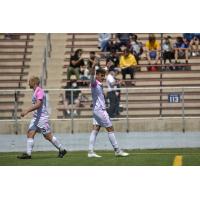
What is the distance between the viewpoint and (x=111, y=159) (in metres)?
17.1

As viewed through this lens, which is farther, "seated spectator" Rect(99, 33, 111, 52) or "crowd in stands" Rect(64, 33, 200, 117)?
"seated spectator" Rect(99, 33, 111, 52)

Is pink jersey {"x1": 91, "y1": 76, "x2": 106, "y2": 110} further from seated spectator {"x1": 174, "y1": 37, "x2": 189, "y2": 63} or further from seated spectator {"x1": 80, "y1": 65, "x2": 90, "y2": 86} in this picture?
seated spectator {"x1": 174, "y1": 37, "x2": 189, "y2": 63}

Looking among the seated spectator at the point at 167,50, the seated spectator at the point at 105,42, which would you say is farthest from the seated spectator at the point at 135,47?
the seated spectator at the point at 105,42

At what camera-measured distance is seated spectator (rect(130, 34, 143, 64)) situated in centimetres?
2619

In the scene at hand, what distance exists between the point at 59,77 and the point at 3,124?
3697 mm

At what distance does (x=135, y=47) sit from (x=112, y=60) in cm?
83

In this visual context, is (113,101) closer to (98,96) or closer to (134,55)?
(134,55)

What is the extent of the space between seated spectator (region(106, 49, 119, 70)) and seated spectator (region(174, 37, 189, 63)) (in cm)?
157

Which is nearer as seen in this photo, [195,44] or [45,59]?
[195,44]

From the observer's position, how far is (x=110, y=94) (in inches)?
941

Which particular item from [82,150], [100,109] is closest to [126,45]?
[82,150]

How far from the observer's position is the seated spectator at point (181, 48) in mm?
25703

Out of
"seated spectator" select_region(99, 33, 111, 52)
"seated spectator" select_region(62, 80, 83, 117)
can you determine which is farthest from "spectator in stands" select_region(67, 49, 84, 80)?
"seated spectator" select_region(62, 80, 83, 117)

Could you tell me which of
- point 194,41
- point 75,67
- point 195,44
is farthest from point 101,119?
point 194,41
